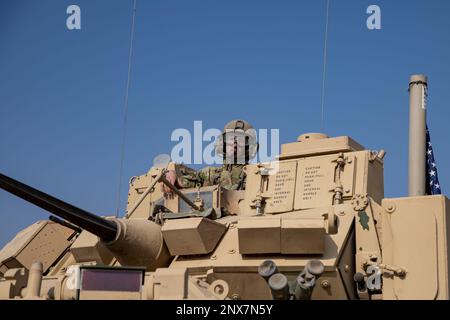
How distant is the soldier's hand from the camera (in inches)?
549

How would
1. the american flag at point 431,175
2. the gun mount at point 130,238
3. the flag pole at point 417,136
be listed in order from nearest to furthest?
1. the gun mount at point 130,238
2. the flag pole at point 417,136
3. the american flag at point 431,175

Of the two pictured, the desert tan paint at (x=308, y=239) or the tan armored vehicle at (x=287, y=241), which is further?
the desert tan paint at (x=308, y=239)

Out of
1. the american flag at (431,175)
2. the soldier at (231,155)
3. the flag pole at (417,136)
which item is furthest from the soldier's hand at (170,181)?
the american flag at (431,175)

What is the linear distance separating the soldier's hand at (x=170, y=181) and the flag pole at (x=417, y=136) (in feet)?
12.1

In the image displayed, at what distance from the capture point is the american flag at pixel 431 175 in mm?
13258

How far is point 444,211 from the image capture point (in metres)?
10.1

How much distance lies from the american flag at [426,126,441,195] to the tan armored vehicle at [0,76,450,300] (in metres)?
0.40

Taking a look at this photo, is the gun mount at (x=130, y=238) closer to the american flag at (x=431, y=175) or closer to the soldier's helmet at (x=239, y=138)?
the american flag at (x=431, y=175)

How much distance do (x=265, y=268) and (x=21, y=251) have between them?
20.8 ft

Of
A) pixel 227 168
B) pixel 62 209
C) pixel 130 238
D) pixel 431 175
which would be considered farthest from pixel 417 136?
pixel 62 209

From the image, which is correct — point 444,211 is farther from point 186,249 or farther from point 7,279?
point 7,279

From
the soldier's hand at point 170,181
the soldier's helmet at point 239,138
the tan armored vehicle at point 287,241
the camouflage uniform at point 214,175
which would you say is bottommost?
the tan armored vehicle at point 287,241
